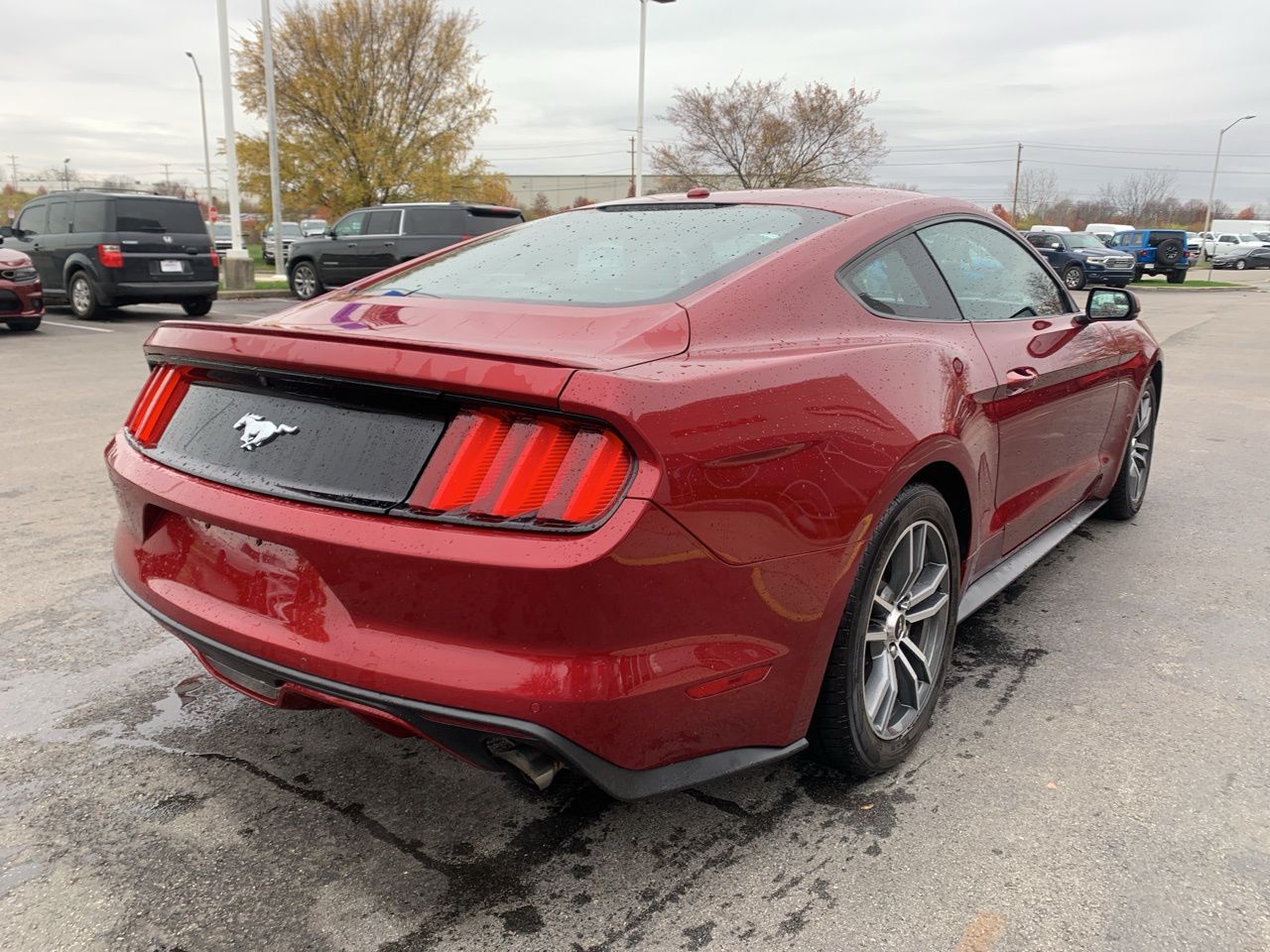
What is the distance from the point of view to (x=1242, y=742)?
279 centimetres

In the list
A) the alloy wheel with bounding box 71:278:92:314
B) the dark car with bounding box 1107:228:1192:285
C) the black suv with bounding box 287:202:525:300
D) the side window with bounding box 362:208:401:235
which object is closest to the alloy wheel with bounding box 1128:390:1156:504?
the black suv with bounding box 287:202:525:300

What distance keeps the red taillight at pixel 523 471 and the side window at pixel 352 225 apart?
17089 millimetres

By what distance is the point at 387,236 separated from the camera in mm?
17266

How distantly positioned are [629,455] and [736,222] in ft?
4.19

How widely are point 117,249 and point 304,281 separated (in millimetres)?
5822

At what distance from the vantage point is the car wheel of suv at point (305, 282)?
18.8m

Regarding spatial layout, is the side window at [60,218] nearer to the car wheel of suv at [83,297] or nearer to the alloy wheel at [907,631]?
the car wheel of suv at [83,297]

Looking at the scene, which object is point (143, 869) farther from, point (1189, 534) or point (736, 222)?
point (1189, 534)

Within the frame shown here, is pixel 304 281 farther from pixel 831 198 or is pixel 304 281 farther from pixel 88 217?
pixel 831 198

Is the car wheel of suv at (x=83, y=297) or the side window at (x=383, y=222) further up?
the side window at (x=383, y=222)

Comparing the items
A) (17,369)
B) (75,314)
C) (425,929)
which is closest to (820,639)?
(425,929)

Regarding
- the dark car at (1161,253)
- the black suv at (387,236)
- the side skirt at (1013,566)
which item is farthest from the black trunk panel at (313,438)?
the dark car at (1161,253)

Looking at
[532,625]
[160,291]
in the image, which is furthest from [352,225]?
[532,625]

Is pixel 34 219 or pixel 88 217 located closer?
pixel 88 217
